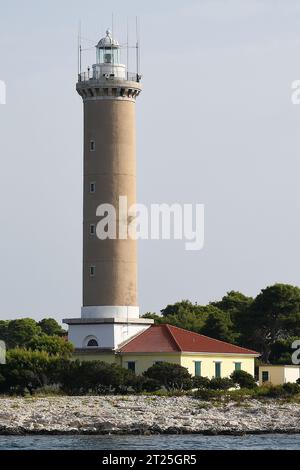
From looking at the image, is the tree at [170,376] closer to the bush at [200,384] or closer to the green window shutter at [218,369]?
the bush at [200,384]

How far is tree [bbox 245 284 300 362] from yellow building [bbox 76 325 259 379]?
31.5 feet

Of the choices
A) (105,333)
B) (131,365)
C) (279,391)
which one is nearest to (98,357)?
(105,333)

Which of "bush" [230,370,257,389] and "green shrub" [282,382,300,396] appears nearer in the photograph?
"green shrub" [282,382,300,396]

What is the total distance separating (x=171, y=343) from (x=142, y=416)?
42.0 feet

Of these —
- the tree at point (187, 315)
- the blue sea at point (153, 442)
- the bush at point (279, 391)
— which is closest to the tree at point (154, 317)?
the tree at point (187, 315)

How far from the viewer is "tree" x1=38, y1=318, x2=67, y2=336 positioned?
105 metres

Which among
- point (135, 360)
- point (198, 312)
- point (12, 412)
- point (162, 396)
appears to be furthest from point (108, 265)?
point (198, 312)

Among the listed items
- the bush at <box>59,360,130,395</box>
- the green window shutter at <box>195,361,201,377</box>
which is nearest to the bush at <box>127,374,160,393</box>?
the bush at <box>59,360,130,395</box>

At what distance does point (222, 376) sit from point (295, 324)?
40.8ft

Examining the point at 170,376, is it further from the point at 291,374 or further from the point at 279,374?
the point at 291,374

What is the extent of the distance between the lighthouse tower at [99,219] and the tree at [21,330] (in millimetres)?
24594

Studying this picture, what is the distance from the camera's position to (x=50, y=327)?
106 metres

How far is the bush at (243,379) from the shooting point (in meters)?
70.9

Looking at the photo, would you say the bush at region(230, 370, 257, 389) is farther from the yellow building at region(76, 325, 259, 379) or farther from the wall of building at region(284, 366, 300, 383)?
the wall of building at region(284, 366, 300, 383)
